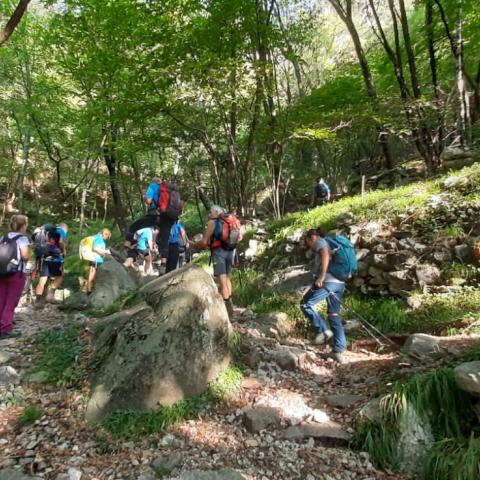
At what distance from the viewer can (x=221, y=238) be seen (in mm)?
6039

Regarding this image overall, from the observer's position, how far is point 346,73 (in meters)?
15.9

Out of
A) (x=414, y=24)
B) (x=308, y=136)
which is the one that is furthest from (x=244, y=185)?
(x=414, y=24)

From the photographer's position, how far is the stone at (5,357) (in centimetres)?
523

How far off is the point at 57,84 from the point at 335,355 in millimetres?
16869

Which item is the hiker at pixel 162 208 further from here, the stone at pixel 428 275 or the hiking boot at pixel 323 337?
the stone at pixel 428 275

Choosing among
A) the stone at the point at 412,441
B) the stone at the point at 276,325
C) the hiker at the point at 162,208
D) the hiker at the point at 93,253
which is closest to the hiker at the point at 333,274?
the stone at the point at 276,325

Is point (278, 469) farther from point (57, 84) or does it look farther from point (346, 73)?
point (57, 84)

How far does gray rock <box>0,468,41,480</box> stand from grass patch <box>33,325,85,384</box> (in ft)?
4.49

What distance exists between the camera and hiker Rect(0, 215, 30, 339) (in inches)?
221

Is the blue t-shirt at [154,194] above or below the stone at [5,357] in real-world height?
above

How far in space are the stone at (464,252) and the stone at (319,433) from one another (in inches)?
160

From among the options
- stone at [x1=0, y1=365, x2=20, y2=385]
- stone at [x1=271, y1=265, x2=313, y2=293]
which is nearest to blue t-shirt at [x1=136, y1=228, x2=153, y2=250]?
stone at [x1=271, y1=265, x2=313, y2=293]

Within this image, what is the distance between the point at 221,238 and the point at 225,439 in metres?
2.99

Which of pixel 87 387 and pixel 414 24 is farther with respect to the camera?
pixel 414 24
